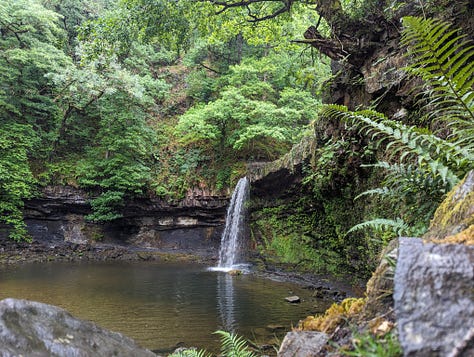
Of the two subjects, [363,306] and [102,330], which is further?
[102,330]

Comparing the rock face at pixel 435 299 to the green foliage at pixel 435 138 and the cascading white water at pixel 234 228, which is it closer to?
the green foliage at pixel 435 138

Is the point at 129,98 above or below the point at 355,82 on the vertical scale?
above

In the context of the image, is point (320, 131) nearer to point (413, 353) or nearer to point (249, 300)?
point (249, 300)

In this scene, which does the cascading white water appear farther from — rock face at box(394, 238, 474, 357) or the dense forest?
rock face at box(394, 238, 474, 357)

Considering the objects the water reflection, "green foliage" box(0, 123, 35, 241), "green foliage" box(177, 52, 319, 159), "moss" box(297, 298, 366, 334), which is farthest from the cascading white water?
"moss" box(297, 298, 366, 334)

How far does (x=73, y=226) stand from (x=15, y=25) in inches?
370

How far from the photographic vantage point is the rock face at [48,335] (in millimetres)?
1755

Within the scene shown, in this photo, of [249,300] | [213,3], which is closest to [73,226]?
[249,300]

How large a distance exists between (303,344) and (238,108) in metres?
13.2

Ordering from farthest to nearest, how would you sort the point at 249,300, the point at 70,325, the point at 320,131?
the point at 320,131, the point at 249,300, the point at 70,325

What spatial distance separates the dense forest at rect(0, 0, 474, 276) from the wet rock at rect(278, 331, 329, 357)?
114cm

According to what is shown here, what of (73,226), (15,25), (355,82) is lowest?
(73,226)

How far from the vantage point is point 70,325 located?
216 cm

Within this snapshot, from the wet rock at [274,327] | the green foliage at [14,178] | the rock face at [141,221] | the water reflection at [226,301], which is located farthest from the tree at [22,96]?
the wet rock at [274,327]
